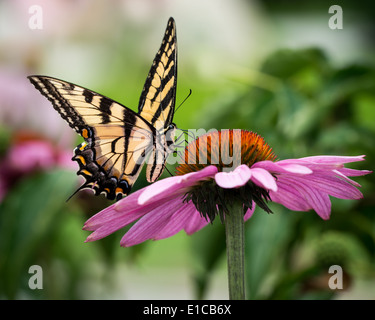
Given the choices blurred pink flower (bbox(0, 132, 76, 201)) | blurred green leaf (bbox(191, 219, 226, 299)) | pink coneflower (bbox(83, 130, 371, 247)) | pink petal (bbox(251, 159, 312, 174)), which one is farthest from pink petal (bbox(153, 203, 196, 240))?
blurred pink flower (bbox(0, 132, 76, 201))

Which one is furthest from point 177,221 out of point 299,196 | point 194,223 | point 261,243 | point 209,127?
point 209,127

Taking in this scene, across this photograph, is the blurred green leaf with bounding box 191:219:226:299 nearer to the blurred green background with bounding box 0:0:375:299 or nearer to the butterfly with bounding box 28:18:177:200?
the blurred green background with bounding box 0:0:375:299

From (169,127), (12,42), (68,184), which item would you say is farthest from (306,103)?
(12,42)

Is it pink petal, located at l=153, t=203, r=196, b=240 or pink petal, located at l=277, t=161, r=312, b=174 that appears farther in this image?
pink petal, located at l=153, t=203, r=196, b=240

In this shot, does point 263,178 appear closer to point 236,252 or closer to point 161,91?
point 236,252

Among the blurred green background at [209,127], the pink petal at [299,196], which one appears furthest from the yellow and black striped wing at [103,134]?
the pink petal at [299,196]

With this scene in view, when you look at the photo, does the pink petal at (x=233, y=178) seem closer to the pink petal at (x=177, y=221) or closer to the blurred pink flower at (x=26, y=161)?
the pink petal at (x=177, y=221)
